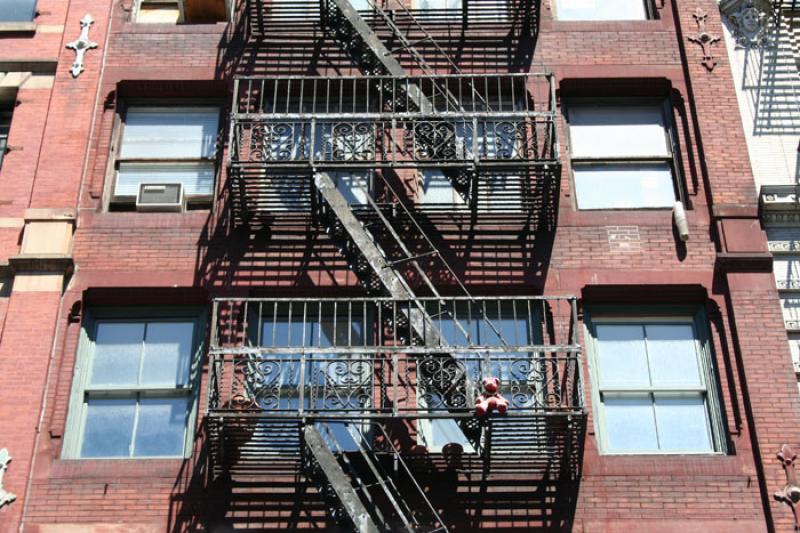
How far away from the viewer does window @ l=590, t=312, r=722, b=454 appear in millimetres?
13367

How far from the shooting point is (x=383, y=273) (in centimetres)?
1335

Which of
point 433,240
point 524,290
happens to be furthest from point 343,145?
point 524,290

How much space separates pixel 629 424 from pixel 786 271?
269 cm

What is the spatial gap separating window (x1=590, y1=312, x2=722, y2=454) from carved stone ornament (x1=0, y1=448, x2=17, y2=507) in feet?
20.4

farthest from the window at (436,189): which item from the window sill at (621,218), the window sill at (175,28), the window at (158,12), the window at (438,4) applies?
the window at (158,12)

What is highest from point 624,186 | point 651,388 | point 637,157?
point 637,157

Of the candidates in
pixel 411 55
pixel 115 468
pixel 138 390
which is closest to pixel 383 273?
pixel 138 390

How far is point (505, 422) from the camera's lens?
40.0ft

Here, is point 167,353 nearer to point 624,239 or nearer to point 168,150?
point 168,150

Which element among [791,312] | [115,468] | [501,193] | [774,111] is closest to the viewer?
[115,468]

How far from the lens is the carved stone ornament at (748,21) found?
54.3 feet

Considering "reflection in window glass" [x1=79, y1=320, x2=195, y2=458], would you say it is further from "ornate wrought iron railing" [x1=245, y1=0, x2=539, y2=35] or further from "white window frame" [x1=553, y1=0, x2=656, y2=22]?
"white window frame" [x1=553, y1=0, x2=656, y2=22]

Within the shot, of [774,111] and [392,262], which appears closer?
[392,262]

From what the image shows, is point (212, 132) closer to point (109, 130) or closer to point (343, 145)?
point (109, 130)
